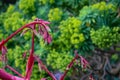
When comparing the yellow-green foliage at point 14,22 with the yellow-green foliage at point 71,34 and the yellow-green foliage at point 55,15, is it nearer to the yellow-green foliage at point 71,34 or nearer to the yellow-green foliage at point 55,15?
the yellow-green foliage at point 55,15

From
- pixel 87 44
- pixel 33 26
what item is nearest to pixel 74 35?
pixel 87 44

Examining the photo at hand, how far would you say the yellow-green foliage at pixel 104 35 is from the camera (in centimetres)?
139

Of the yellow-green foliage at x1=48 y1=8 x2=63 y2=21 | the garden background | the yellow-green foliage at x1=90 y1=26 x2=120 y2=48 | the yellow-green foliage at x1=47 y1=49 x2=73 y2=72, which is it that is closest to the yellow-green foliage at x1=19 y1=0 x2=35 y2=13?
the garden background

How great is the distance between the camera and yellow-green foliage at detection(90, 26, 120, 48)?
1388mm

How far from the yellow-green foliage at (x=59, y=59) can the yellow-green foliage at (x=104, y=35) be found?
0.50 feet

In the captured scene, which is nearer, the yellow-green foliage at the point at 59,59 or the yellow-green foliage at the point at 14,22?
the yellow-green foliage at the point at 59,59

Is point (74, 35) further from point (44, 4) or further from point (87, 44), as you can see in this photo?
point (44, 4)

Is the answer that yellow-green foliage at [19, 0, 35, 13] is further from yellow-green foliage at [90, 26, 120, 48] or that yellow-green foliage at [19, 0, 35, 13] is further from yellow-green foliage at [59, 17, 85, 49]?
yellow-green foliage at [90, 26, 120, 48]

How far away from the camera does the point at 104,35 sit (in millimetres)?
1388

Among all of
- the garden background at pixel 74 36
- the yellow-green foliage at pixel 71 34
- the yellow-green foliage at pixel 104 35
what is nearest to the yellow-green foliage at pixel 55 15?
the garden background at pixel 74 36

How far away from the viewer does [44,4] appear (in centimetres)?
189

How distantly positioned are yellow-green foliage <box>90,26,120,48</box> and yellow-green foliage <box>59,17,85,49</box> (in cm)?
6

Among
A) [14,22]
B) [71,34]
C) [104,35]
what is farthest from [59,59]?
[14,22]

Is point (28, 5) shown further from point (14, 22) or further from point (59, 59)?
point (59, 59)
